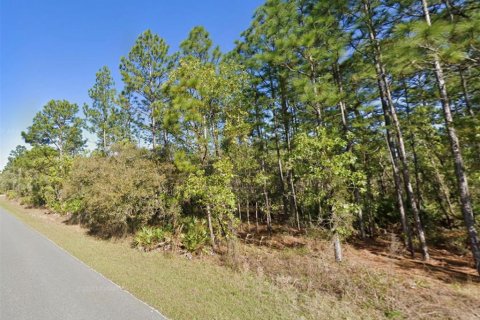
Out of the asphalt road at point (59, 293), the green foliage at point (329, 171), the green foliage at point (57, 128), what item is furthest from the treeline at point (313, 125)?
the green foliage at point (57, 128)

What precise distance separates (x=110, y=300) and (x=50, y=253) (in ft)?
21.6

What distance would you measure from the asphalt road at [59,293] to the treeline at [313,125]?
12.9 ft

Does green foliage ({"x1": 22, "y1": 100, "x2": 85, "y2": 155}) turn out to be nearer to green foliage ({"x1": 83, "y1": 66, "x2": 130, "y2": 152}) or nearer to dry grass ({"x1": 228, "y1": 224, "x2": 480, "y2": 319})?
green foliage ({"x1": 83, "y1": 66, "x2": 130, "y2": 152})

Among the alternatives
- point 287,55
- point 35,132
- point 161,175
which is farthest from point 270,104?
point 35,132

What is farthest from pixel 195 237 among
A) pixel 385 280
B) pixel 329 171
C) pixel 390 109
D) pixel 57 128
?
pixel 57 128

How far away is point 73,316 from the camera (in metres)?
4.91

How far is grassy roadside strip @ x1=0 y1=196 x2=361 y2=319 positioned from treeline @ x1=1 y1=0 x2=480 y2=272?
2384 millimetres

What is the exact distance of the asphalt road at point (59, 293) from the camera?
197 inches

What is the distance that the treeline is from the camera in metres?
7.94

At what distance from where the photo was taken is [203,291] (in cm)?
620

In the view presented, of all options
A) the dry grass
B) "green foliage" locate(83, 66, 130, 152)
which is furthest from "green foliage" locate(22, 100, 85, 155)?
the dry grass

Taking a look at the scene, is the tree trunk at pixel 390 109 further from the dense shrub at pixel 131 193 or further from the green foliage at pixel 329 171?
the dense shrub at pixel 131 193

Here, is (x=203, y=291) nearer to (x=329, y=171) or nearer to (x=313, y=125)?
(x=329, y=171)

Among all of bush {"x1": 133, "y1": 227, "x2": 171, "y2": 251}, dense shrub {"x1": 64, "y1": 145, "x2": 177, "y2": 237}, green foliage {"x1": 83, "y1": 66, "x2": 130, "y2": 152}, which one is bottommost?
bush {"x1": 133, "y1": 227, "x2": 171, "y2": 251}
